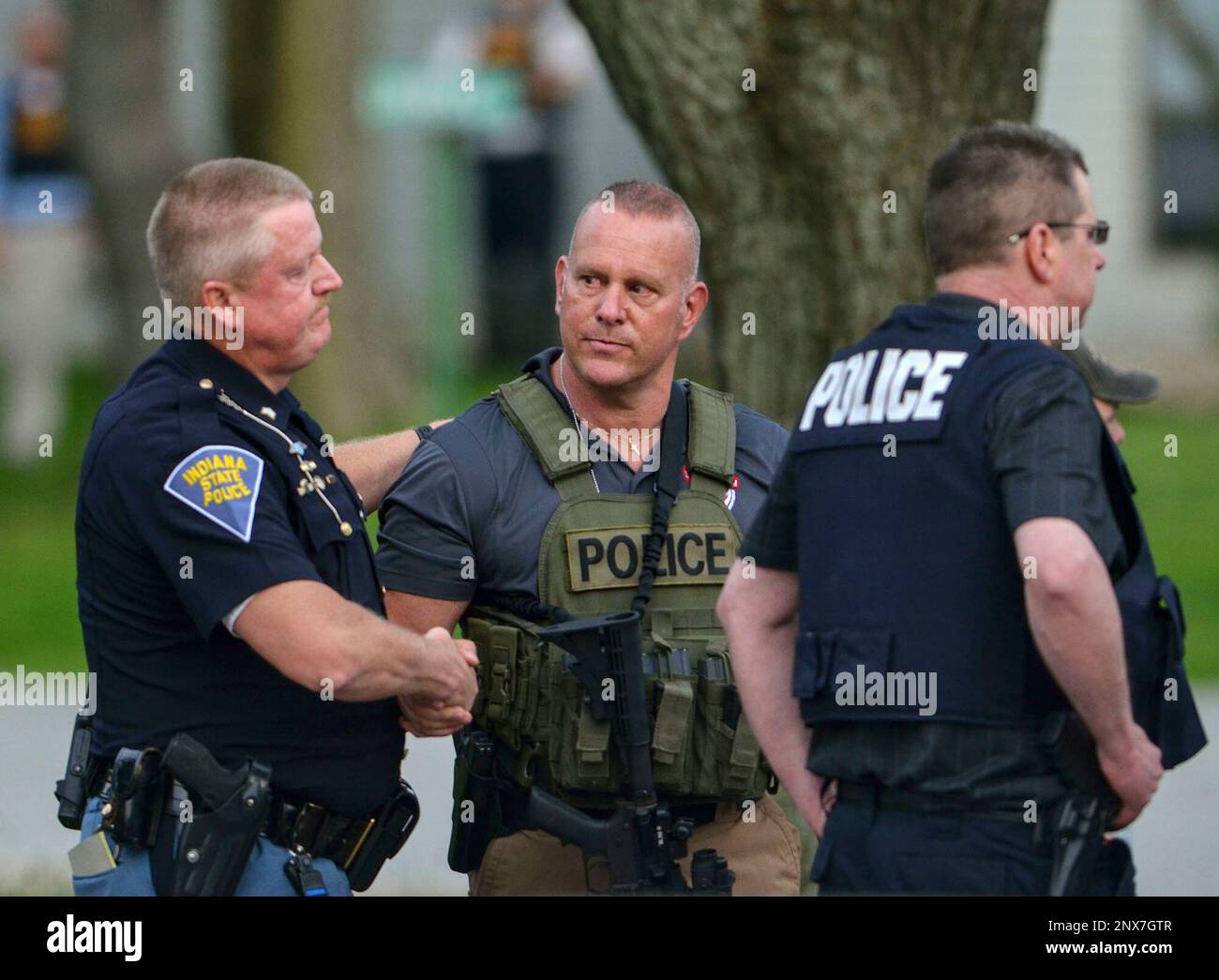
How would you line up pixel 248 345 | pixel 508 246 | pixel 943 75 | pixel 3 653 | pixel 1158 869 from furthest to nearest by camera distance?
pixel 508 246 → pixel 3 653 → pixel 1158 869 → pixel 943 75 → pixel 248 345

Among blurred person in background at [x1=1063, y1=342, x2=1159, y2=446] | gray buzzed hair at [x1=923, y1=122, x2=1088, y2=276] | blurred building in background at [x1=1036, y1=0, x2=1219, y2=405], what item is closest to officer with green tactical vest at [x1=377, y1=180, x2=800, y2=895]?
gray buzzed hair at [x1=923, y1=122, x2=1088, y2=276]

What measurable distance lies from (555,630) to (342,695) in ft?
1.86

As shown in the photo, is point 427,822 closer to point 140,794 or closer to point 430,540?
point 430,540

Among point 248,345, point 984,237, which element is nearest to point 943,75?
point 984,237

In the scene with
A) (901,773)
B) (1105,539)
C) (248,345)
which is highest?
(248,345)

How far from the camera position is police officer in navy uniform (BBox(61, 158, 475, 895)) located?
12.1 ft

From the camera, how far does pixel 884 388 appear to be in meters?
3.62

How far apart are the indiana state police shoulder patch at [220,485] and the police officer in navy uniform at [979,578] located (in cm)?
98

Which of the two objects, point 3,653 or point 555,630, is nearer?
point 555,630

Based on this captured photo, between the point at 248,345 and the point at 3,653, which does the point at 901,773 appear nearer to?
the point at 248,345

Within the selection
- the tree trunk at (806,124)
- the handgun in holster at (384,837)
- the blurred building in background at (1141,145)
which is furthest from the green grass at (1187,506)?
the handgun in holster at (384,837)

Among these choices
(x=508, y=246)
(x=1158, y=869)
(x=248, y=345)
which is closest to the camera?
(x=248, y=345)

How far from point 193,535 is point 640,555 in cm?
105

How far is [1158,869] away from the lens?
271 inches
